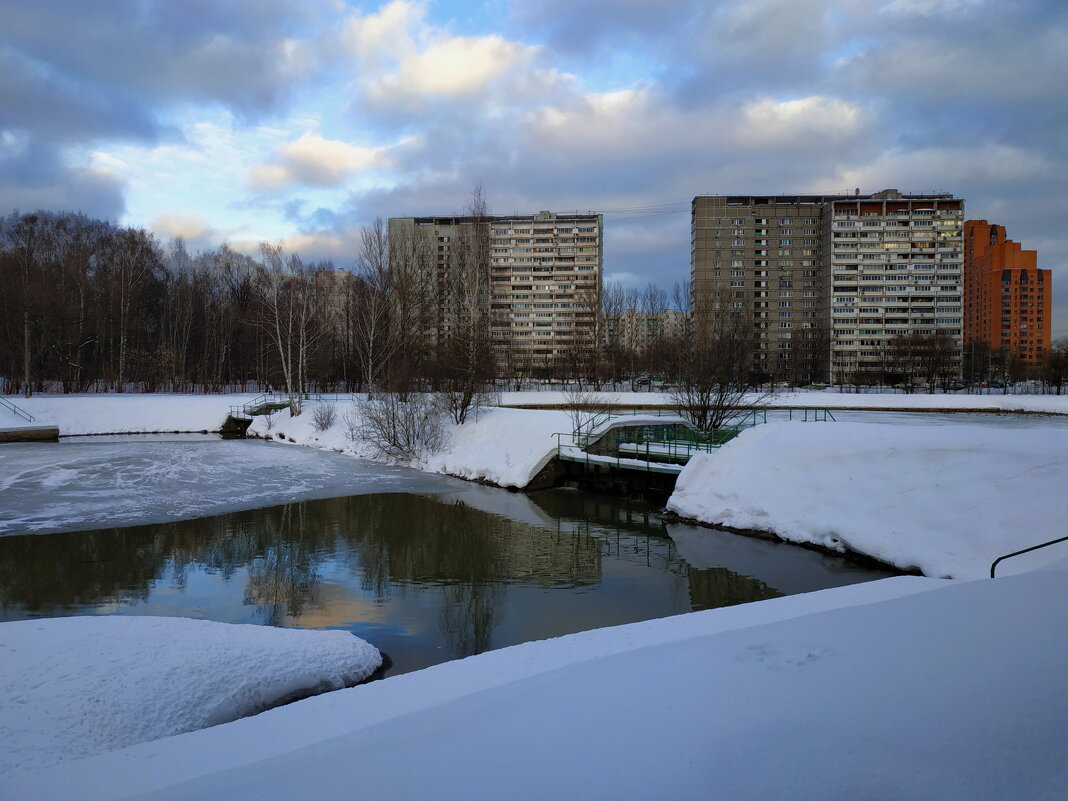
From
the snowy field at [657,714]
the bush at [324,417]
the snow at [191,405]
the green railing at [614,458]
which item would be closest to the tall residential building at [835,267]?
the snow at [191,405]

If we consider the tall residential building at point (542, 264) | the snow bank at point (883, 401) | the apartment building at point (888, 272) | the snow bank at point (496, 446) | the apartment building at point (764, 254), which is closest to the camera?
the snow bank at point (496, 446)

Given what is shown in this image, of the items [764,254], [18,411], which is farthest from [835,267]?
[18,411]

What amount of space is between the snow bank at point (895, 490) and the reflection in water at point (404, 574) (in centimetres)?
99

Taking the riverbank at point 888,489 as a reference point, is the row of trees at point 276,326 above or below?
above

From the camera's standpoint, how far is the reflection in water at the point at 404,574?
10094 millimetres

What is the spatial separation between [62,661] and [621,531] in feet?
42.0

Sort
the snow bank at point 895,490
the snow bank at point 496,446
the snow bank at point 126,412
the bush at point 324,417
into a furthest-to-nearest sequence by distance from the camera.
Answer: the snow bank at point 126,412 < the bush at point 324,417 < the snow bank at point 496,446 < the snow bank at point 895,490

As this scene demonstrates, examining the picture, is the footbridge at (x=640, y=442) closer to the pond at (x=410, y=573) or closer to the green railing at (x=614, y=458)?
the green railing at (x=614, y=458)

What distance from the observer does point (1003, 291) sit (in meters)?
163

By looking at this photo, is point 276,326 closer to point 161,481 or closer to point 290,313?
point 290,313

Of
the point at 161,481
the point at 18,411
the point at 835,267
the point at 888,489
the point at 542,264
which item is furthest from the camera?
the point at 542,264

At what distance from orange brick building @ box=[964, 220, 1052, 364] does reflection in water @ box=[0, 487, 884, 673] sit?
177111 millimetres

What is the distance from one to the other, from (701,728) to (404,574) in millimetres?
9628

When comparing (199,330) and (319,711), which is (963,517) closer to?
(319,711)
